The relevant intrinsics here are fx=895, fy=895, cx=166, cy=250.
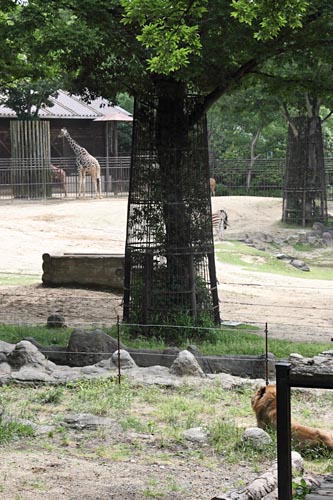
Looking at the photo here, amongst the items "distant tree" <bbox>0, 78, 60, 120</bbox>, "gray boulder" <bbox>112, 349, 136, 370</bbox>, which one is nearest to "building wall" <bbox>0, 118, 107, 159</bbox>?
"distant tree" <bbox>0, 78, 60, 120</bbox>

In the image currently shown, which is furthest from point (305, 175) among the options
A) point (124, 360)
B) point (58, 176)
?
point (124, 360)

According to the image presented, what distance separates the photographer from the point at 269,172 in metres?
39.7

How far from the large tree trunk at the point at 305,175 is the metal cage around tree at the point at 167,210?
17.0 metres

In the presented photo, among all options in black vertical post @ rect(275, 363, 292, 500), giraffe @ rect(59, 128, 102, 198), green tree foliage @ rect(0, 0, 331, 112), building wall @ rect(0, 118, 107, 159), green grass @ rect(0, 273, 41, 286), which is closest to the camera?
black vertical post @ rect(275, 363, 292, 500)

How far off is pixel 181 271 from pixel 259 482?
8.05 meters

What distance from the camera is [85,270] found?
17.7 metres

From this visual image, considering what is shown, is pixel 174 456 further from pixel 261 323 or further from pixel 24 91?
pixel 24 91

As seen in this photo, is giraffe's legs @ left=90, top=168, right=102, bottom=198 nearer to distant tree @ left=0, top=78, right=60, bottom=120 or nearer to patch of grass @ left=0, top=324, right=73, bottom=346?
distant tree @ left=0, top=78, right=60, bottom=120

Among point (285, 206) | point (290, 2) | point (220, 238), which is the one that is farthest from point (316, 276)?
point (290, 2)

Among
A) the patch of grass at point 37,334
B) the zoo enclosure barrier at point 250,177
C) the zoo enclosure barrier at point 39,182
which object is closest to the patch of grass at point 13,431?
the patch of grass at point 37,334

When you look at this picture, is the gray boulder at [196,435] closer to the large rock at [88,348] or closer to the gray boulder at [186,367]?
the gray boulder at [186,367]

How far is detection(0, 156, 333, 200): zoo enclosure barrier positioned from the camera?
36156 millimetres

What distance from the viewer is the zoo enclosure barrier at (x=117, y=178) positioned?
3616 cm

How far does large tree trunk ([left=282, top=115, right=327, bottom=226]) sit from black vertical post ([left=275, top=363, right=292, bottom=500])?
26.2 meters
